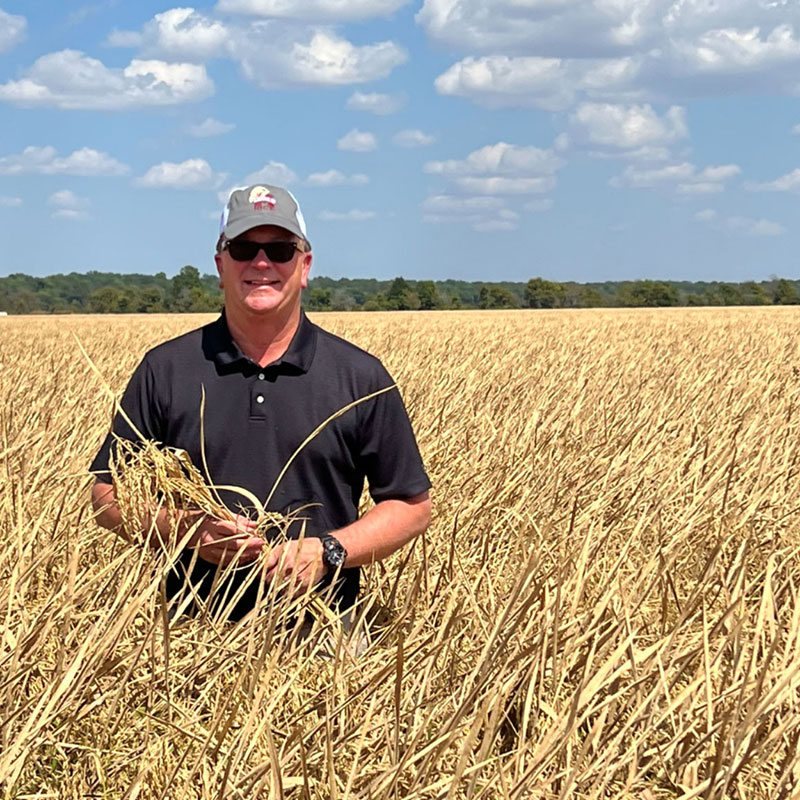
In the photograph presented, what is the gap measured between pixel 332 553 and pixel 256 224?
2.67ft

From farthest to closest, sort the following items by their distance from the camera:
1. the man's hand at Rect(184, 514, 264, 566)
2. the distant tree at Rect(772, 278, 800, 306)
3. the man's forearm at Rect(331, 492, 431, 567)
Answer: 1. the distant tree at Rect(772, 278, 800, 306)
2. the man's forearm at Rect(331, 492, 431, 567)
3. the man's hand at Rect(184, 514, 264, 566)

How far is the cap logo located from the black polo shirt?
31 cm

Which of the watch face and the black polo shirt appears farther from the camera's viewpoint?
the black polo shirt

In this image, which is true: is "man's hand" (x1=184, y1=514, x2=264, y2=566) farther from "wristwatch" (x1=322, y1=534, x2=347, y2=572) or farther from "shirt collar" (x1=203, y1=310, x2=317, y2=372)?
"shirt collar" (x1=203, y1=310, x2=317, y2=372)

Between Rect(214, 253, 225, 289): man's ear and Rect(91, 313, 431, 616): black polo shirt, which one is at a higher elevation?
Rect(214, 253, 225, 289): man's ear

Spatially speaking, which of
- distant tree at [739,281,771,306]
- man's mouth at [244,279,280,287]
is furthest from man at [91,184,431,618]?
distant tree at [739,281,771,306]

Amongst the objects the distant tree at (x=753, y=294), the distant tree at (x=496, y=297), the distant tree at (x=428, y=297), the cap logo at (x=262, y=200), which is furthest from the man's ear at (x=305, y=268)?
the distant tree at (x=753, y=294)

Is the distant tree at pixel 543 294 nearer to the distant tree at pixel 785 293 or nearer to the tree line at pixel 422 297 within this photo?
the tree line at pixel 422 297

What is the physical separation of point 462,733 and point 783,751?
589 millimetres

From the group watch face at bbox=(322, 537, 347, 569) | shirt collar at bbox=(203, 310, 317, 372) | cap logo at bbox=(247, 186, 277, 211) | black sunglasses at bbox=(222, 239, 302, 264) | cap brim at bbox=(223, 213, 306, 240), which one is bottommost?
watch face at bbox=(322, 537, 347, 569)

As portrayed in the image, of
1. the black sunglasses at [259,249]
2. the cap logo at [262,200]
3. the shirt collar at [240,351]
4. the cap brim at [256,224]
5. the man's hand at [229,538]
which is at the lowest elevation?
the man's hand at [229,538]

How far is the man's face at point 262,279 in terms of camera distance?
2850 millimetres

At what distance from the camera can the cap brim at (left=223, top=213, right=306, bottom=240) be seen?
282 cm

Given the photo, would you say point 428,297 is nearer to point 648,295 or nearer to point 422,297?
point 422,297
